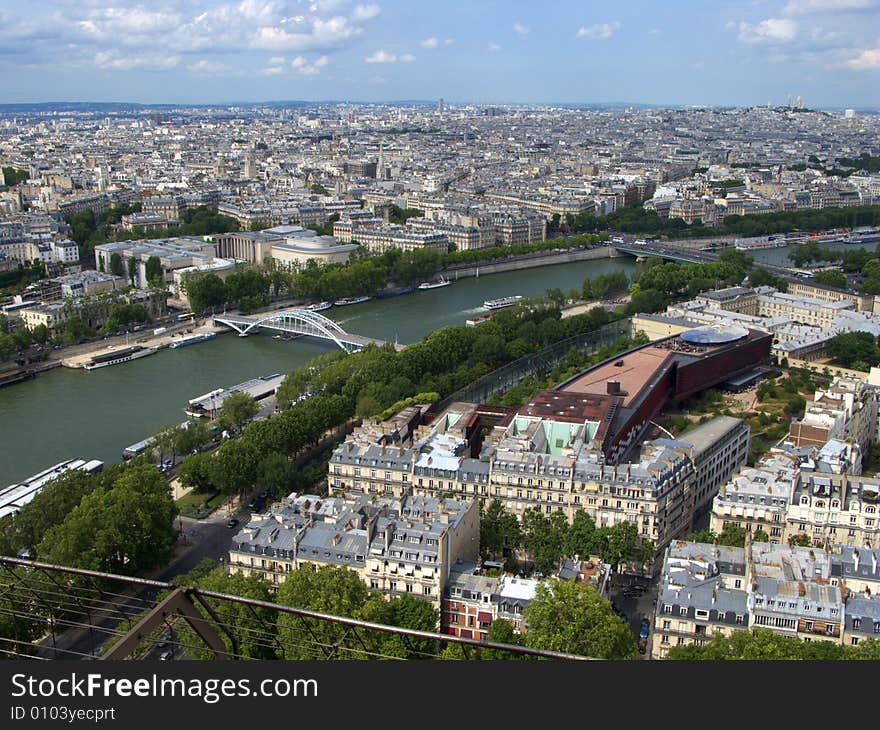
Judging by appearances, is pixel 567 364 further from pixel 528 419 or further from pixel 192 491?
pixel 192 491

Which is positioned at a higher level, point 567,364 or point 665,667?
point 665,667

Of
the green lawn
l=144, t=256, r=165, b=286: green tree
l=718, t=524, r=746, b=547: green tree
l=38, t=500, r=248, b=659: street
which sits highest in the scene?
l=144, t=256, r=165, b=286: green tree

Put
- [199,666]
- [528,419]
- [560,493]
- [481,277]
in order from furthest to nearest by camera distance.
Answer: [481,277] < [528,419] < [560,493] < [199,666]

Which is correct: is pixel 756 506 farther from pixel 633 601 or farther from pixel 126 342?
pixel 126 342

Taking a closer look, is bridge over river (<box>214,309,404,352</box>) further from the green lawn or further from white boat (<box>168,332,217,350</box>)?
the green lawn

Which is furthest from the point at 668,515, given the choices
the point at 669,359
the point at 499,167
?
the point at 499,167

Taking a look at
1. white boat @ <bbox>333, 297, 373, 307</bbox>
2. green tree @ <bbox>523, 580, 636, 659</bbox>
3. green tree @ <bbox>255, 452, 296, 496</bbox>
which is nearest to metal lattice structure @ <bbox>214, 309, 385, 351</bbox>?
white boat @ <bbox>333, 297, 373, 307</bbox>

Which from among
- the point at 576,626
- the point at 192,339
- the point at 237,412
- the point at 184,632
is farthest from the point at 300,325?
the point at 184,632
